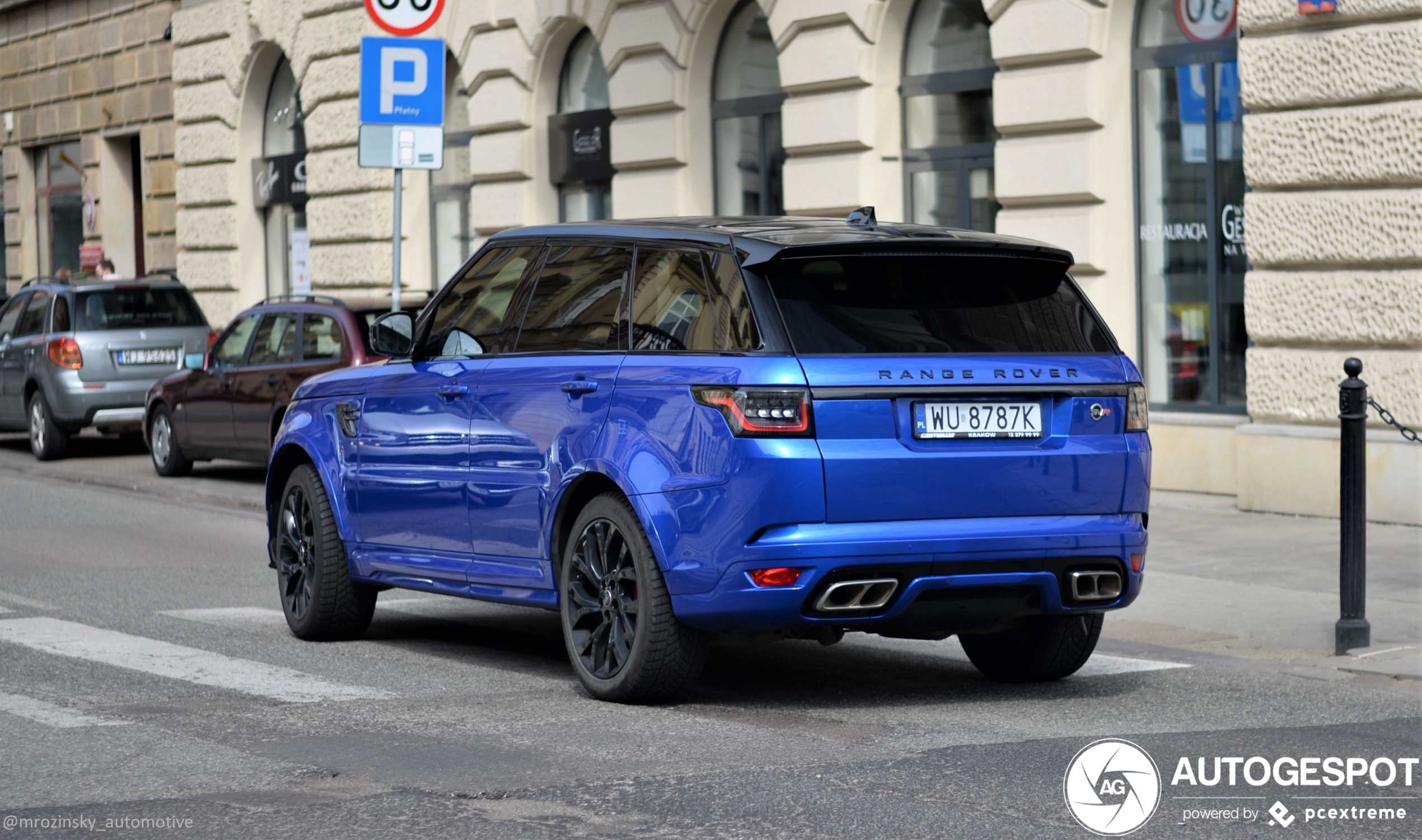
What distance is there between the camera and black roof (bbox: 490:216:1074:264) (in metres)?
6.73

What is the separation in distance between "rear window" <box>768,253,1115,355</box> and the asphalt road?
1266 mm

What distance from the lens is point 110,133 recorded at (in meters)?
29.7

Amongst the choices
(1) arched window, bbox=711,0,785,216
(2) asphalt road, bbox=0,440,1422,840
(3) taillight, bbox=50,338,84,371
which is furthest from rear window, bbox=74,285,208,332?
(2) asphalt road, bbox=0,440,1422,840

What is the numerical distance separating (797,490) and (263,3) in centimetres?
2031

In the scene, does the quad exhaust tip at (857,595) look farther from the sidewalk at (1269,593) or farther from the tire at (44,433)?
the tire at (44,433)

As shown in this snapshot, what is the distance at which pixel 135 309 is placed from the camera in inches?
784

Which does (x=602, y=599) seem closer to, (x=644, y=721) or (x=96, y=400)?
(x=644, y=721)

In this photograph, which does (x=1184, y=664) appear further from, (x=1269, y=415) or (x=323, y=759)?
(x=1269, y=415)

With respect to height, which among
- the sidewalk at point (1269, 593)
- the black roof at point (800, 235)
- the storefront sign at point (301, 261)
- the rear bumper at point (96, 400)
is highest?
the storefront sign at point (301, 261)

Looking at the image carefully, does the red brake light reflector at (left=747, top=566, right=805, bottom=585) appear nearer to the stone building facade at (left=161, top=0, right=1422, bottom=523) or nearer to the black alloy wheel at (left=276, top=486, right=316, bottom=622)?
the black alloy wheel at (left=276, top=486, right=316, bottom=622)

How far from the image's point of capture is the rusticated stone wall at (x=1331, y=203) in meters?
12.0

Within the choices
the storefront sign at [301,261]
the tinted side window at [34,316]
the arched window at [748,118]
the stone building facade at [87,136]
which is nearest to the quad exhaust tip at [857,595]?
the arched window at [748,118]

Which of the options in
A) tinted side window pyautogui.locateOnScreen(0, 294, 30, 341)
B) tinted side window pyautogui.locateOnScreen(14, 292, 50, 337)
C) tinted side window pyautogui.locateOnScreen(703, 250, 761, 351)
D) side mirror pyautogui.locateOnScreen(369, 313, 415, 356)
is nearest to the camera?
tinted side window pyautogui.locateOnScreen(703, 250, 761, 351)

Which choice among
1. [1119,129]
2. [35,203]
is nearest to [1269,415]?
[1119,129]
